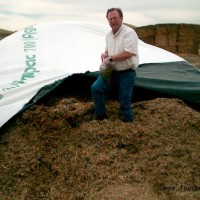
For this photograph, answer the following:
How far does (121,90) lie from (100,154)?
2.19 ft

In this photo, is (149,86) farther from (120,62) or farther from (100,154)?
(100,154)

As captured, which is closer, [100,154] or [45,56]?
[100,154]

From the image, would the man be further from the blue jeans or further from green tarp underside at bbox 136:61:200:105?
green tarp underside at bbox 136:61:200:105

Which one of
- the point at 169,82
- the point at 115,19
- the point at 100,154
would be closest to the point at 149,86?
the point at 169,82

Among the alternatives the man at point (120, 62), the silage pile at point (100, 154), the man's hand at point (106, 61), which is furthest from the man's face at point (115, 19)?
the silage pile at point (100, 154)

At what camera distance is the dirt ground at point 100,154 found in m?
3.04

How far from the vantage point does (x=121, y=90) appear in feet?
12.0

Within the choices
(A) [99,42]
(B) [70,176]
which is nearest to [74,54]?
(A) [99,42]

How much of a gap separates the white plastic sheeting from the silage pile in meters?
0.33

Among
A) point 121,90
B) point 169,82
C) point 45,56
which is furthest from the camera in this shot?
point 45,56

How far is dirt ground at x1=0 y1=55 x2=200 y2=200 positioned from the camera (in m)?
3.04

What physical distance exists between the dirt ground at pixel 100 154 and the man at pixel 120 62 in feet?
0.56

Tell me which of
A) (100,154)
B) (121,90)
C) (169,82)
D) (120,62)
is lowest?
(100,154)

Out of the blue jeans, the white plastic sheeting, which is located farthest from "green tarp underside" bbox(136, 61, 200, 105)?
the blue jeans
